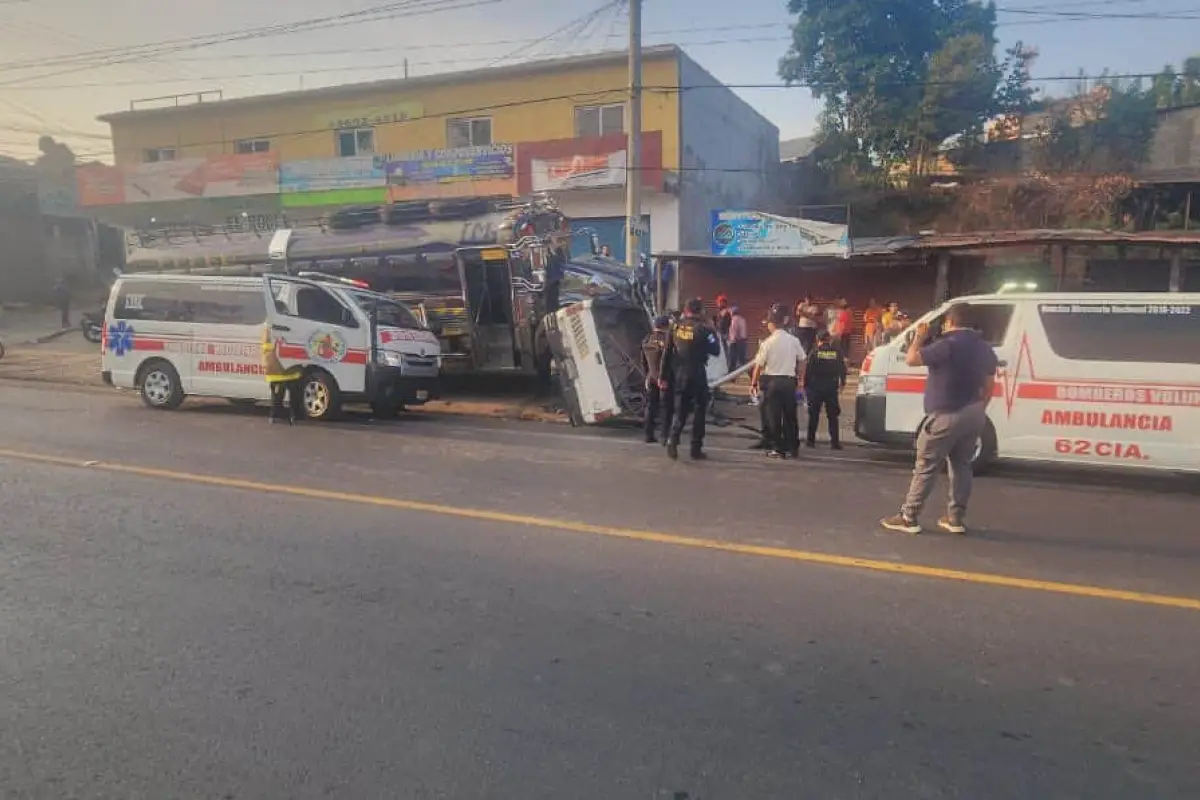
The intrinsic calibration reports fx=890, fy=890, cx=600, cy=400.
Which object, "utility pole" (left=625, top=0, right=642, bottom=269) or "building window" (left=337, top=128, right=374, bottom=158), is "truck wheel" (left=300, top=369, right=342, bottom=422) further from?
"building window" (left=337, top=128, right=374, bottom=158)

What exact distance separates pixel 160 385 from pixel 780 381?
893 cm

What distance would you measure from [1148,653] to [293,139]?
28.2 metres

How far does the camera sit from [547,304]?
14.6 metres

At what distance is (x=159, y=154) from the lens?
3041 cm

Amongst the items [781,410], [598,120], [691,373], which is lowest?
[781,410]

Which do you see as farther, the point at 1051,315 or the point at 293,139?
the point at 293,139

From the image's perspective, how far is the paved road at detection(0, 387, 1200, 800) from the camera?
3.11 m

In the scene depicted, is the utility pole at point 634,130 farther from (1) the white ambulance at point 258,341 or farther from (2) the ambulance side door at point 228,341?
(2) the ambulance side door at point 228,341

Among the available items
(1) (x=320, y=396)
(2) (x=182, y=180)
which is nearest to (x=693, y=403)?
(1) (x=320, y=396)

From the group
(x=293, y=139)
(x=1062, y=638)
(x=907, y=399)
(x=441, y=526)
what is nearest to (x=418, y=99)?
(x=293, y=139)

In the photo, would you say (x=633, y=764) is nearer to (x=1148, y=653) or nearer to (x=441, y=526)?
(x=1148, y=653)

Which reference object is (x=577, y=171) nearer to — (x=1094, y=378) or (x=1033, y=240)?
(x=1033, y=240)

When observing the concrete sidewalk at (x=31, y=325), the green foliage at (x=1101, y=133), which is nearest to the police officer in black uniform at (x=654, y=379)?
the concrete sidewalk at (x=31, y=325)

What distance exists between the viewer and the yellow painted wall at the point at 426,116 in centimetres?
2317
